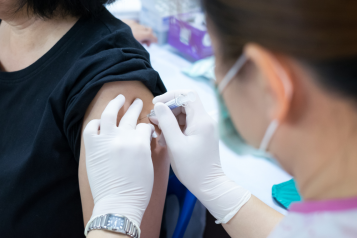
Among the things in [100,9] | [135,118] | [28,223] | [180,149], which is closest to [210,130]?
[180,149]

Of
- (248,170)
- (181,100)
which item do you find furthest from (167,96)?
(248,170)

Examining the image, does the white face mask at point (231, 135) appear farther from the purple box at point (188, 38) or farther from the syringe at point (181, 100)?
the purple box at point (188, 38)

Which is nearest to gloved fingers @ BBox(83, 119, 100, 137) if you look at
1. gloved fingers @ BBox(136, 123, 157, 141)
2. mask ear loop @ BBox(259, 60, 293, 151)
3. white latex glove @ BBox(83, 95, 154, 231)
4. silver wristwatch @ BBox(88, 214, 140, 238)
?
white latex glove @ BBox(83, 95, 154, 231)

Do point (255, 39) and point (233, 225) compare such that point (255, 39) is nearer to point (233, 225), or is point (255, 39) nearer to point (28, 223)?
point (233, 225)

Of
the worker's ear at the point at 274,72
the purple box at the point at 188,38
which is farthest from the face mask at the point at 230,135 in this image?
the purple box at the point at 188,38

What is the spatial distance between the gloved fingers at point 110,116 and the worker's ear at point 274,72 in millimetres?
495

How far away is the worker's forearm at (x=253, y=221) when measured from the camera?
912 mm

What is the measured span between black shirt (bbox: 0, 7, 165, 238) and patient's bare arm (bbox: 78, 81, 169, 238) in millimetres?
26

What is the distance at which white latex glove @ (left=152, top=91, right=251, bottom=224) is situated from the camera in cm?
90

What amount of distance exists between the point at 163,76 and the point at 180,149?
89cm

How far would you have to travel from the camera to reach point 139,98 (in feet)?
3.10

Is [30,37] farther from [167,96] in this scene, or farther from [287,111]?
[287,111]

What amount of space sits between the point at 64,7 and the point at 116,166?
0.61 m

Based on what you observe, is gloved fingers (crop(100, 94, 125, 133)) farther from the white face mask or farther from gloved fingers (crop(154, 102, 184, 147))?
the white face mask
